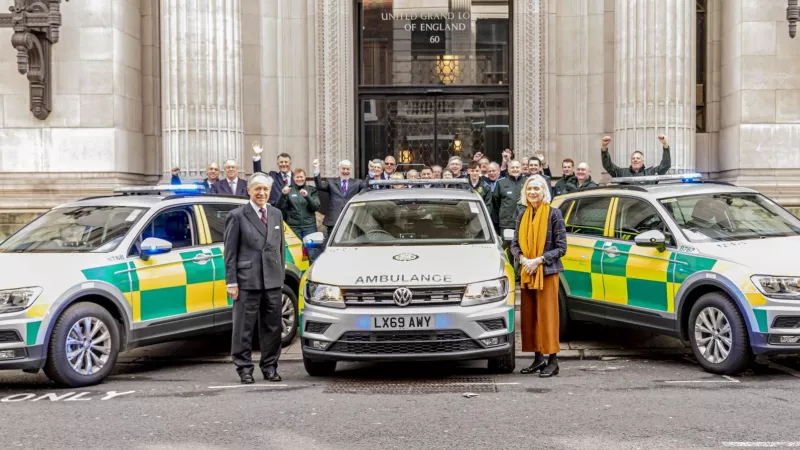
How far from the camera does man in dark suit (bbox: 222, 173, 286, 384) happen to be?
794 cm

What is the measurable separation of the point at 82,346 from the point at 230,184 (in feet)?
16.1

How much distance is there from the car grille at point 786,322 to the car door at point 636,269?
106 centimetres

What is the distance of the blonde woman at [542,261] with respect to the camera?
814 cm

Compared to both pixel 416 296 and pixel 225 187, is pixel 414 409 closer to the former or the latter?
pixel 416 296

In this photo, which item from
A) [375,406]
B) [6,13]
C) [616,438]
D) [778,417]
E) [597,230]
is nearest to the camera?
[616,438]

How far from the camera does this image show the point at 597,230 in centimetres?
969

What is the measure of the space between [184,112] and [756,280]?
988cm

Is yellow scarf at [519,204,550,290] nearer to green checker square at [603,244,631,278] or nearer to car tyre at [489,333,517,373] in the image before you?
car tyre at [489,333,517,373]

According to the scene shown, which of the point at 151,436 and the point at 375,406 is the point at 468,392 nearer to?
the point at 375,406

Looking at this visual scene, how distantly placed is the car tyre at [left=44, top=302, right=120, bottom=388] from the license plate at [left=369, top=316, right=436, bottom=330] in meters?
2.47

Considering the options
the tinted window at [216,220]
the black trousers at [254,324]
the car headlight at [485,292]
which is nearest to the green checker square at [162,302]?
the tinted window at [216,220]

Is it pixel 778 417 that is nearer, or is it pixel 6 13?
pixel 778 417

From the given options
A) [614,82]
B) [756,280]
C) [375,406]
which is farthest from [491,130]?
[375,406]

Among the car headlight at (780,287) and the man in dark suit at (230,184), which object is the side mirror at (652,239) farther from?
the man in dark suit at (230,184)
